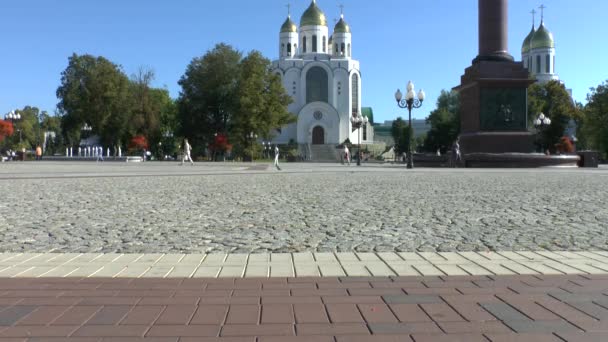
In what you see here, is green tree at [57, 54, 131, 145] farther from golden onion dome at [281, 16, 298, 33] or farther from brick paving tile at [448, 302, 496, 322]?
brick paving tile at [448, 302, 496, 322]

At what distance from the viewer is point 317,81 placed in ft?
333

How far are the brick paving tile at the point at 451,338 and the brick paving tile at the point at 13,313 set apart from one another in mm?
2711

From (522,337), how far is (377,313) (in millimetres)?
1012

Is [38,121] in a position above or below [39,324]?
above

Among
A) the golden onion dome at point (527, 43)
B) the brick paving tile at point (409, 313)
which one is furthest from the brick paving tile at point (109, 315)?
the golden onion dome at point (527, 43)

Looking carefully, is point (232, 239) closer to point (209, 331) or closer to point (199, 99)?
point (209, 331)

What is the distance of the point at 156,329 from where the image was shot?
3.93 m

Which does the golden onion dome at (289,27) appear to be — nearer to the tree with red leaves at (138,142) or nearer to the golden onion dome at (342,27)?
→ the golden onion dome at (342,27)

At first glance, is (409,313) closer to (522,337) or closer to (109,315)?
(522,337)

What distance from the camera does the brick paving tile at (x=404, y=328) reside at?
389cm

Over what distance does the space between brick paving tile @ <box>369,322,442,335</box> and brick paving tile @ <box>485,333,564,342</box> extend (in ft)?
1.15

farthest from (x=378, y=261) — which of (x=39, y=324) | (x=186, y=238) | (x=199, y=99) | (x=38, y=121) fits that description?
(x=38, y=121)

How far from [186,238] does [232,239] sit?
0.62 meters

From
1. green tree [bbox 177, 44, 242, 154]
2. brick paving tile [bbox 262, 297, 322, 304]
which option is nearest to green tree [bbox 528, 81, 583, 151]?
green tree [bbox 177, 44, 242, 154]
